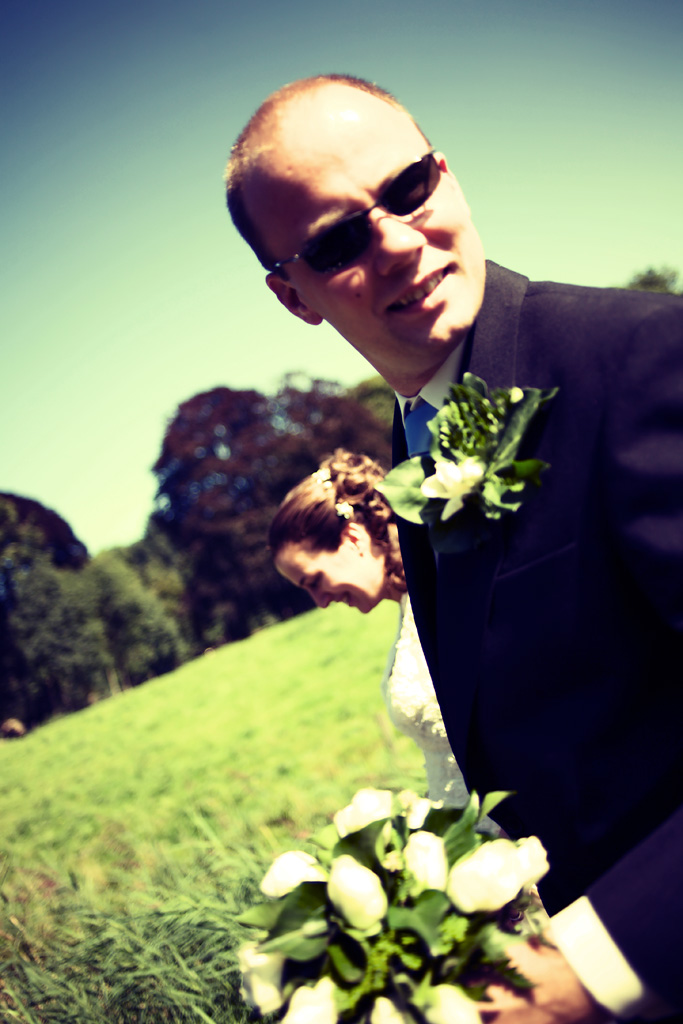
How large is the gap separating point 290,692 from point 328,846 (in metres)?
10.7

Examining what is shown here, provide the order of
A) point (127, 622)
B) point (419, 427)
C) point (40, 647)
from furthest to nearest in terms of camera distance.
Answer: point (127, 622), point (40, 647), point (419, 427)

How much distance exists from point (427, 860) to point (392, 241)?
1.17 metres

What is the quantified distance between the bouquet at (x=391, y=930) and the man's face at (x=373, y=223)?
0.96 metres

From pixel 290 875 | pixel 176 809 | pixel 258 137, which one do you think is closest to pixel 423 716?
pixel 290 875

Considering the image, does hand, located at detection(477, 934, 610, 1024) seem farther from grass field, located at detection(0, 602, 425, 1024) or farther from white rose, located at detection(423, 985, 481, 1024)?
grass field, located at detection(0, 602, 425, 1024)

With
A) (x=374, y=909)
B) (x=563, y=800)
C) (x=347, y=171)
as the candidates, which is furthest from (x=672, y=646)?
(x=347, y=171)

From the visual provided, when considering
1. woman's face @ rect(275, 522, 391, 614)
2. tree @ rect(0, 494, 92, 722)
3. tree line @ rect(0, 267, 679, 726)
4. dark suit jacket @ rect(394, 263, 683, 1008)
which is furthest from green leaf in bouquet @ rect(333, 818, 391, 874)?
tree @ rect(0, 494, 92, 722)

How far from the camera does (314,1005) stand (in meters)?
1.00

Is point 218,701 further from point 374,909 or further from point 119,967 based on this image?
point 374,909

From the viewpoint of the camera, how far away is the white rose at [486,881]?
1035 millimetres

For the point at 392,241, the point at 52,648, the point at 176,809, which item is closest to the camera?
the point at 392,241

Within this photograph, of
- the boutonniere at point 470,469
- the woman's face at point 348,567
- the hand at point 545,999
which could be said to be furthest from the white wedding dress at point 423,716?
the hand at point 545,999

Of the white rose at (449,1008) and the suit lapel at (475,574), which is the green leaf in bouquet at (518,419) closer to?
the suit lapel at (475,574)

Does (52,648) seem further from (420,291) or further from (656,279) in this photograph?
(656,279)
